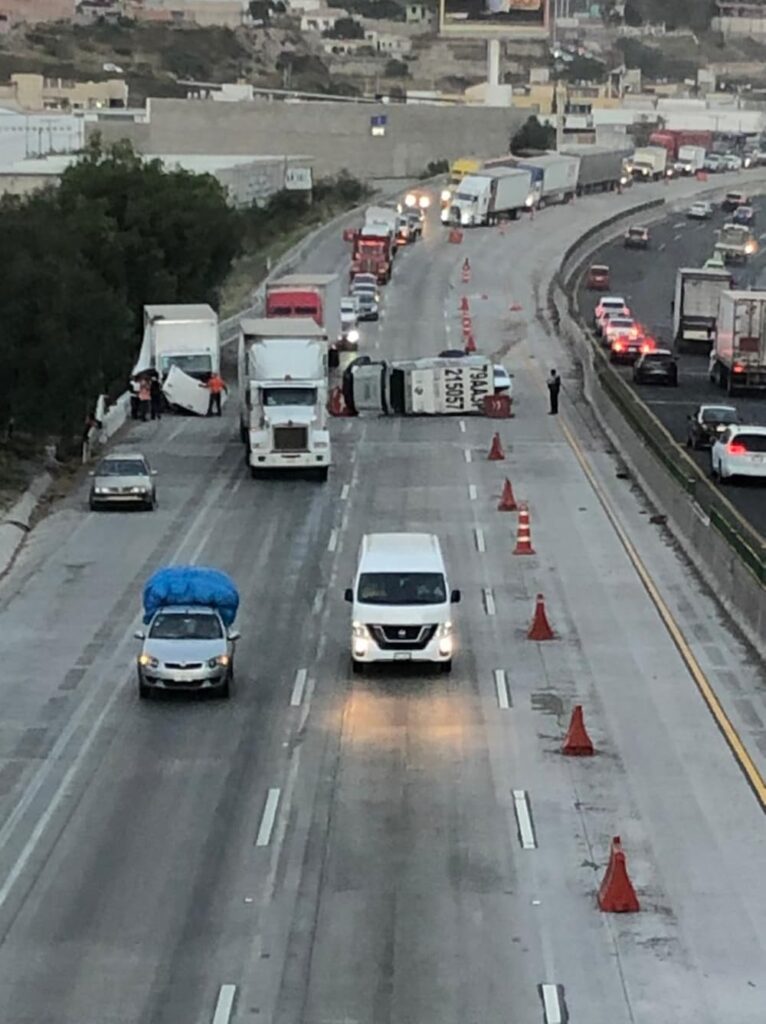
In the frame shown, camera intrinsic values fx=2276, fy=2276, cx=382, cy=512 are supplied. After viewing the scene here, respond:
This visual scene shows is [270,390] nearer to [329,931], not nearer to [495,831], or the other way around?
[495,831]

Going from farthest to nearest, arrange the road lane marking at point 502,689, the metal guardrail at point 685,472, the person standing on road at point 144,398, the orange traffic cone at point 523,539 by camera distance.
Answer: the person standing on road at point 144,398 < the orange traffic cone at point 523,539 < the metal guardrail at point 685,472 < the road lane marking at point 502,689

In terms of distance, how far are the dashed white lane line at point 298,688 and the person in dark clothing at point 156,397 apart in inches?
1223

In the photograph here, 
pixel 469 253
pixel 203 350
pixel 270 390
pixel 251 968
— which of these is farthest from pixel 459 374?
pixel 469 253

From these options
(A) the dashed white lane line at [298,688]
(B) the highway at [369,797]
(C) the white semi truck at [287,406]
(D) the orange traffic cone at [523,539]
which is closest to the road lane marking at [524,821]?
(B) the highway at [369,797]

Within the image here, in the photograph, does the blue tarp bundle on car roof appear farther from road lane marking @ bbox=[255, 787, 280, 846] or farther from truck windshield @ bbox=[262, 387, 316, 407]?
truck windshield @ bbox=[262, 387, 316, 407]

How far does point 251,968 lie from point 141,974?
2.83 ft

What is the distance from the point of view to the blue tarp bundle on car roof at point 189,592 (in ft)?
95.4

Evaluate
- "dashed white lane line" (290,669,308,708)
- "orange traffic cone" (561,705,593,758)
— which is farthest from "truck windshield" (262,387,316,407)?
"orange traffic cone" (561,705,593,758)

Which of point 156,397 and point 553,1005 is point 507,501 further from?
point 553,1005

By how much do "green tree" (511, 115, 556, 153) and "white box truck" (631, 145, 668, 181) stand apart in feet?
22.9

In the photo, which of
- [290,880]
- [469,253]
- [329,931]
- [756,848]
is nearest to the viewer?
[329,931]

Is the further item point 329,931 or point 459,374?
point 459,374

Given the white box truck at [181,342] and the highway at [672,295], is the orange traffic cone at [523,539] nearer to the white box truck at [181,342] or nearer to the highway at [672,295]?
the highway at [672,295]

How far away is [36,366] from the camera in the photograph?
50.1 meters
